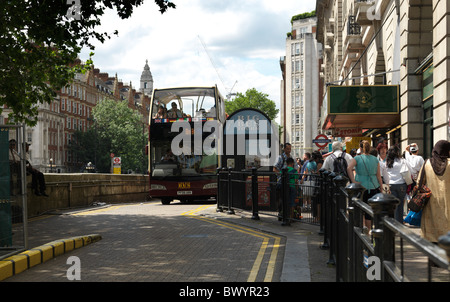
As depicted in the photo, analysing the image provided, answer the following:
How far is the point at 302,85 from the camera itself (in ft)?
377

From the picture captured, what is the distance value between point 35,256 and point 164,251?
6.69 ft

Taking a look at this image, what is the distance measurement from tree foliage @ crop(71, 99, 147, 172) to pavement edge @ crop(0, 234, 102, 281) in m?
82.6

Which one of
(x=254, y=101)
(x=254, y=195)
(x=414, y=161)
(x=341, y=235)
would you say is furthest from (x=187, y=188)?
(x=254, y=101)

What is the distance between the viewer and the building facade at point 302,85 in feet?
374

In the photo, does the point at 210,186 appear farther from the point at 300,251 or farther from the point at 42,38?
the point at 300,251

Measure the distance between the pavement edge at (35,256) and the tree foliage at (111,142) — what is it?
3250 inches

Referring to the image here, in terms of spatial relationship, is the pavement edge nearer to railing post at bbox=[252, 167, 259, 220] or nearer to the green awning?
railing post at bbox=[252, 167, 259, 220]

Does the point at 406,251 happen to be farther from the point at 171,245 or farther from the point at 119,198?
the point at 119,198

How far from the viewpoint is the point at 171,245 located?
33.6ft

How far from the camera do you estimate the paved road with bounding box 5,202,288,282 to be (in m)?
7.45

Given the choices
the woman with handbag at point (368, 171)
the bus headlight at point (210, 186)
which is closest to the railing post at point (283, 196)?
the woman with handbag at point (368, 171)

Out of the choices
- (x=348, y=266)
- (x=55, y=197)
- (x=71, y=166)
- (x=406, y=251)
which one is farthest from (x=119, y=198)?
(x=71, y=166)

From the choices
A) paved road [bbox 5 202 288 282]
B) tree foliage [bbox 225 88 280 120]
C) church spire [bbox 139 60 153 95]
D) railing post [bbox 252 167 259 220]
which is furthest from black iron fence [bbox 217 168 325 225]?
church spire [bbox 139 60 153 95]
